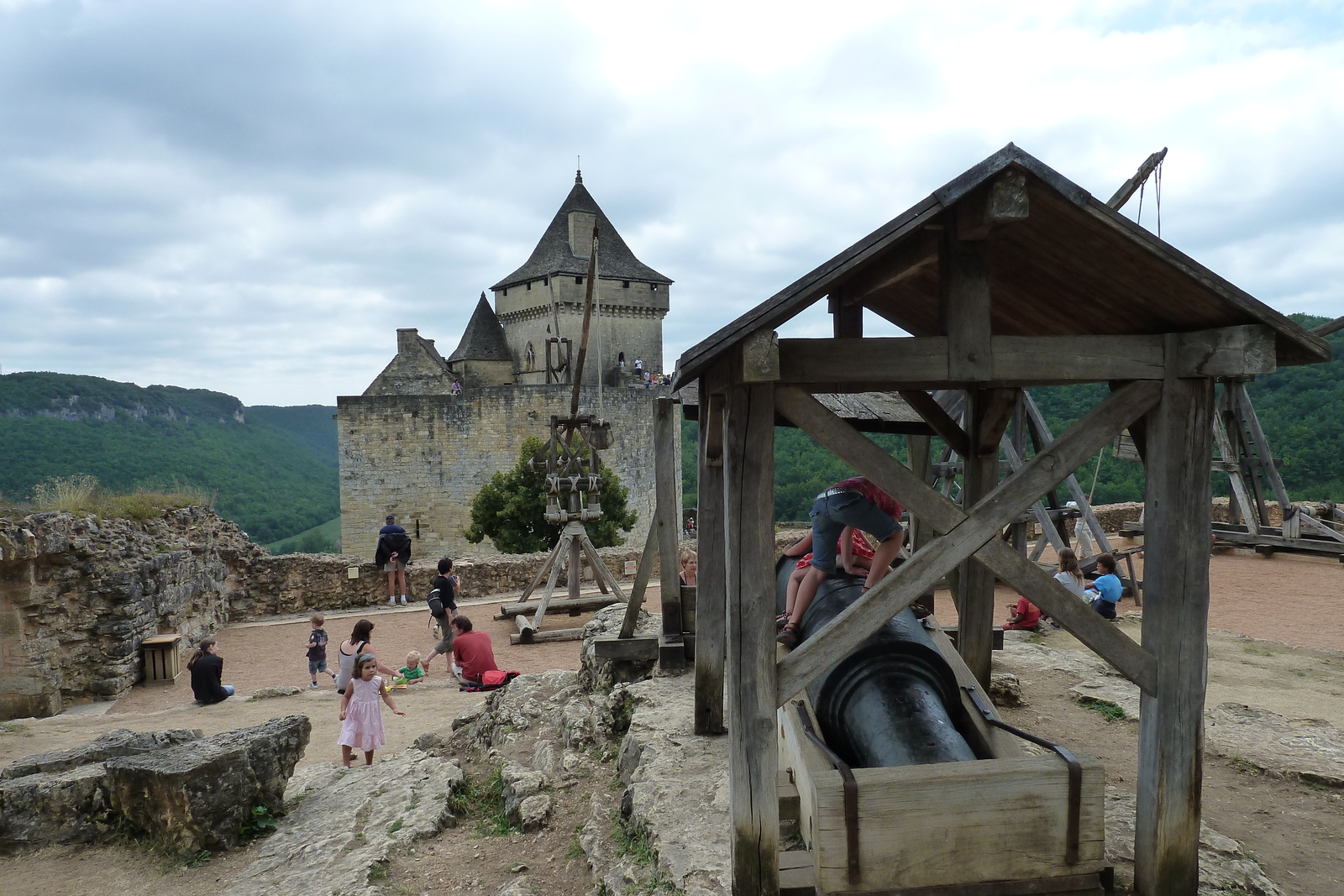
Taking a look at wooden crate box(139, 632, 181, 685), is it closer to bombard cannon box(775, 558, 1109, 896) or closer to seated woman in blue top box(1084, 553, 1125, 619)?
bombard cannon box(775, 558, 1109, 896)

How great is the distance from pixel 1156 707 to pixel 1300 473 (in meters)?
26.0

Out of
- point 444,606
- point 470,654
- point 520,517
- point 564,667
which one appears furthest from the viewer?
point 520,517

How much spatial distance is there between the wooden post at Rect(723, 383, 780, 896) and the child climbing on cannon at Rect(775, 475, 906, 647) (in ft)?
3.50

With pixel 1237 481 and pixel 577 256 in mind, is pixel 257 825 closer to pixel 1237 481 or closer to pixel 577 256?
pixel 1237 481

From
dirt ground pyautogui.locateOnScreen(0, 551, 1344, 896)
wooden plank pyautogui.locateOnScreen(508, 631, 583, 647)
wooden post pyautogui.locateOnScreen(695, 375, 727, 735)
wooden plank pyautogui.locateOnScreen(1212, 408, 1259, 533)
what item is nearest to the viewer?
dirt ground pyautogui.locateOnScreen(0, 551, 1344, 896)

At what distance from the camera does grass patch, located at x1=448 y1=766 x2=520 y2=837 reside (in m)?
4.08

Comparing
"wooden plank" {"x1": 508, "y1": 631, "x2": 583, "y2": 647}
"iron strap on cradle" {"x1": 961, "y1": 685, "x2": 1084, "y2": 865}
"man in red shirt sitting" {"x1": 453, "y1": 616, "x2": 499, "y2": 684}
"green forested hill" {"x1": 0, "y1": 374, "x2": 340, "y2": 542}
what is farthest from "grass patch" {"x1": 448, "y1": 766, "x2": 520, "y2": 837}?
"green forested hill" {"x1": 0, "y1": 374, "x2": 340, "y2": 542}

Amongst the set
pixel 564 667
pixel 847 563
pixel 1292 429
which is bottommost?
pixel 564 667

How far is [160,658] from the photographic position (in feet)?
31.5

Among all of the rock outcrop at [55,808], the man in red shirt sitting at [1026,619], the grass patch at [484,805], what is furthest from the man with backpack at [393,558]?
the man in red shirt sitting at [1026,619]

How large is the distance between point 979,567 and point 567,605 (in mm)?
8218

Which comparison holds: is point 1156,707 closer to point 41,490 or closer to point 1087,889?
point 1087,889

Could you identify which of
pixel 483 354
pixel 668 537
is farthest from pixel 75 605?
pixel 483 354

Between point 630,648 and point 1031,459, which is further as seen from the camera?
point 630,648
